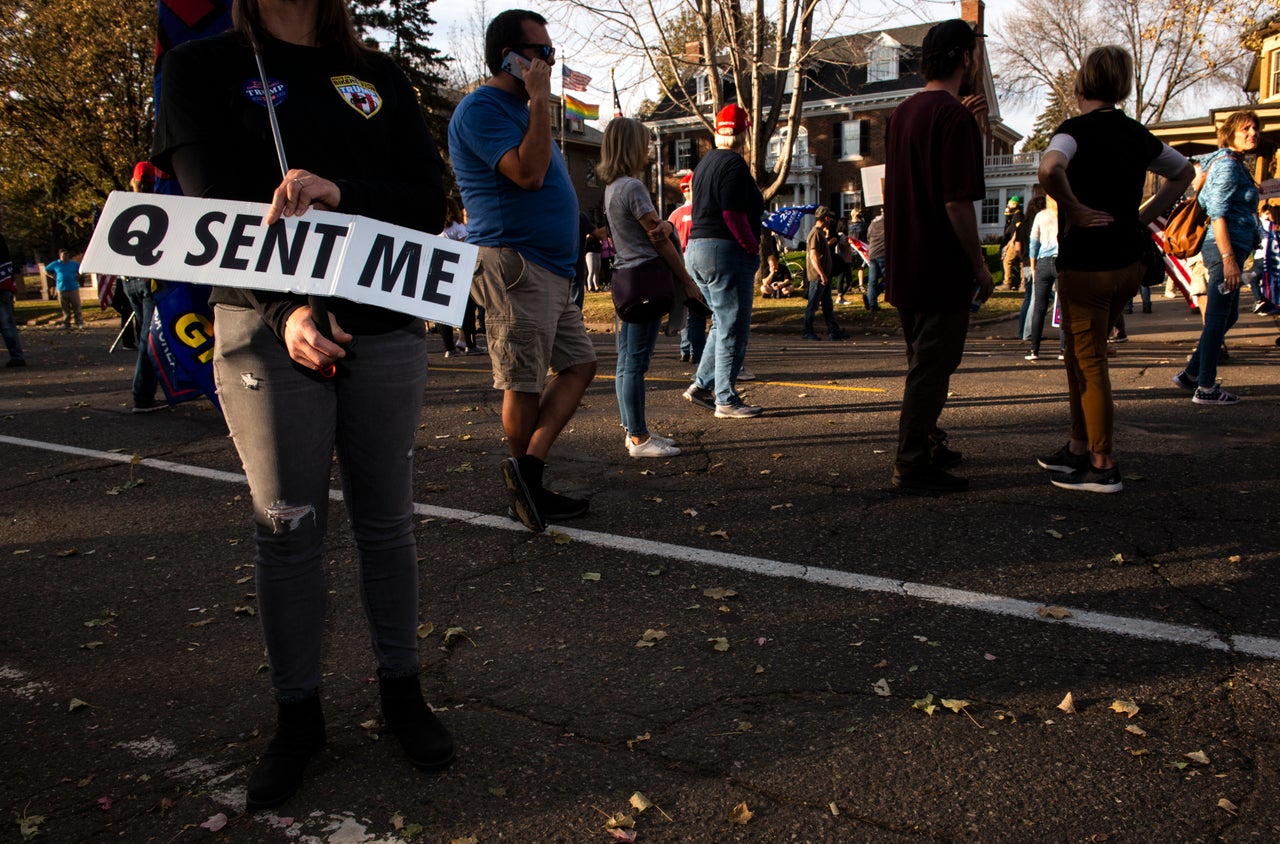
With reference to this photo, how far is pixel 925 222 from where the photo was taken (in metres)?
4.76

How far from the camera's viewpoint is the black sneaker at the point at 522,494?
4.41 meters

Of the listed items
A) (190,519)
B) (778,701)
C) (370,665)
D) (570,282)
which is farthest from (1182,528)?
(190,519)

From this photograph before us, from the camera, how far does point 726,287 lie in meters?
6.68

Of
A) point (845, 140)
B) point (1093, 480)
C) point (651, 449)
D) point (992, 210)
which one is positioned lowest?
point (1093, 480)

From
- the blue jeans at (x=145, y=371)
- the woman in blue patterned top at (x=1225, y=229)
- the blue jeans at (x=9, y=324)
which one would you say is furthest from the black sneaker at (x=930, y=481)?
the blue jeans at (x=9, y=324)

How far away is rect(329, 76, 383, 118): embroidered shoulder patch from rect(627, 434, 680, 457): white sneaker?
368 cm

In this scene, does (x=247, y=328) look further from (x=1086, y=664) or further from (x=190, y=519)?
(x=190, y=519)

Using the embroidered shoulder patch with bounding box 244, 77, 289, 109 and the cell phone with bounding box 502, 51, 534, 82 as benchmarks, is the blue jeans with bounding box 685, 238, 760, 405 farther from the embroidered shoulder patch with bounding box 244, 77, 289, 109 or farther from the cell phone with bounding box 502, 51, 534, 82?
the embroidered shoulder patch with bounding box 244, 77, 289, 109

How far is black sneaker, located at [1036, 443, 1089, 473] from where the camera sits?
4.94 meters

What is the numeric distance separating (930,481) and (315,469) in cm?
340

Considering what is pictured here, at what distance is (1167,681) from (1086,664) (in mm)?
220

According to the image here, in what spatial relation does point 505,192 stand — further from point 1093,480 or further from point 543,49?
point 1093,480

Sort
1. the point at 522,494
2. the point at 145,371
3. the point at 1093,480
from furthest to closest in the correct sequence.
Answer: the point at 145,371
the point at 1093,480
the point at 522,494

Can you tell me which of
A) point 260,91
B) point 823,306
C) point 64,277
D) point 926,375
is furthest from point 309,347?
point 64,277
